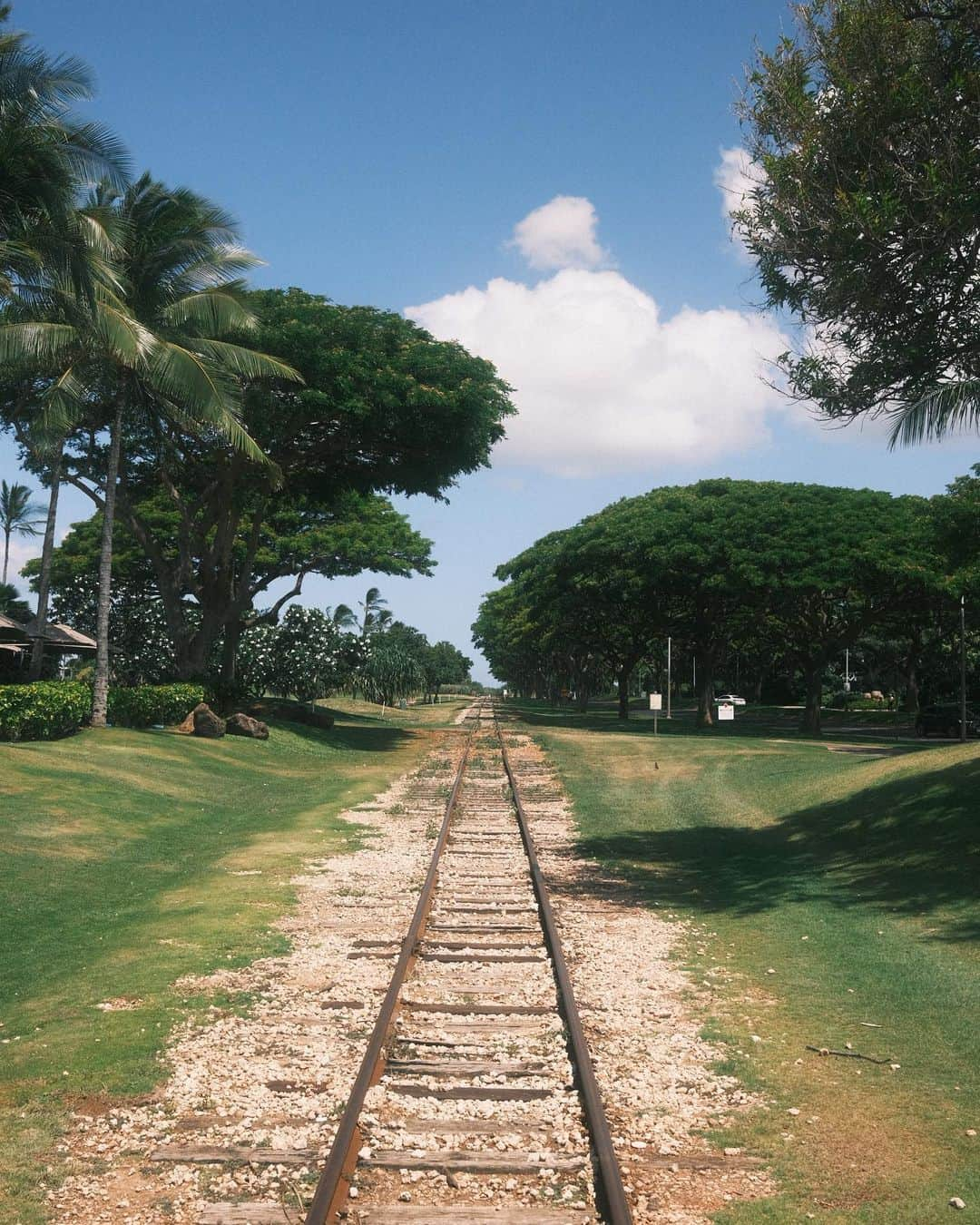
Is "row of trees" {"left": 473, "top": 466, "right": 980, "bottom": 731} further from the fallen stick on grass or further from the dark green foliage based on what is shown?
the fallen stick on grass

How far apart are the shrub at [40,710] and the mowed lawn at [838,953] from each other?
11654mm

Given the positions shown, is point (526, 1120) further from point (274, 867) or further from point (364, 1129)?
point (274, 867)

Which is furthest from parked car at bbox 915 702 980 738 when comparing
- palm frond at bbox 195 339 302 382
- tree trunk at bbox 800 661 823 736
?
palm frond at bbox 195 339 302 382

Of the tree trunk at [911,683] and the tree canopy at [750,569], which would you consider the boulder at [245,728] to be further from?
the tree trunk at [911,683]

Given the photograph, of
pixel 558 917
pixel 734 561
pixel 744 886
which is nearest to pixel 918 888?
pixel 744 886

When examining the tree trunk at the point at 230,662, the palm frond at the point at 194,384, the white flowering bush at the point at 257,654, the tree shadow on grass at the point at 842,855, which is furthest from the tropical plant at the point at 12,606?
the tree shadow on grass at the point at 842,855

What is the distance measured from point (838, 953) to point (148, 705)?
2294 centimetres

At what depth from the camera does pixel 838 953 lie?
955cm

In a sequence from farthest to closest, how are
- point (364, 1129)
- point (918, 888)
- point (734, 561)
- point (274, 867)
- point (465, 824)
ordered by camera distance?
point (734, 561) < point (465, 824) < point (274, 867) < point (918, 888) < point (364, 1129)

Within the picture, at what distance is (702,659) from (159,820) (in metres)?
37.1

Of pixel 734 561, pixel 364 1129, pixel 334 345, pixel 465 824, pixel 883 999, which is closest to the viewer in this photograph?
pixel 364 1129

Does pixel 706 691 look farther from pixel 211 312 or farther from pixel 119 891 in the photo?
pixel 119 891

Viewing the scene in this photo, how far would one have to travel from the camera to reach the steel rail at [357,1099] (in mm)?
4680

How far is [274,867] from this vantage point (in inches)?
529
